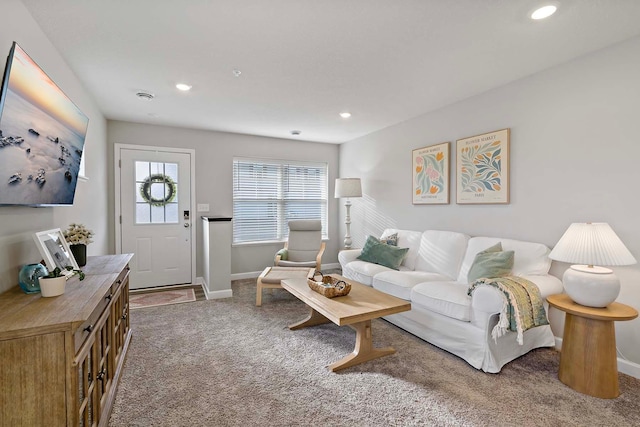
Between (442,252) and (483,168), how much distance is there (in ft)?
3.21

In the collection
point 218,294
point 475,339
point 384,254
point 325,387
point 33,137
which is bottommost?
point 325,387

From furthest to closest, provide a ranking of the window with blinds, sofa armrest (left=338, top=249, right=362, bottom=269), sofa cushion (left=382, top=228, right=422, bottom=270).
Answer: the window with blinds
sofa armrest (left=338, top=249, right=362, bottom=269)
sofa cushion (left=382, top=228, right=422, bottom=270)

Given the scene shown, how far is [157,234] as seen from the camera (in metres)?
4.41

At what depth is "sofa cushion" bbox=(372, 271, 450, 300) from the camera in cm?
291

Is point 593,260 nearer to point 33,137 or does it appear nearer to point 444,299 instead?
point 444,299

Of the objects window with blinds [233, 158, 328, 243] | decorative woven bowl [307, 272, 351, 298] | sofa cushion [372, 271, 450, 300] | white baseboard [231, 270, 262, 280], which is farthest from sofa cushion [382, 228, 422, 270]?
white baseboard [231, 270, 262, 280]

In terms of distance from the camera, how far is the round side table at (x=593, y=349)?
1.93 m

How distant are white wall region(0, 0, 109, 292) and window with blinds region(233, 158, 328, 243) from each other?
197cm

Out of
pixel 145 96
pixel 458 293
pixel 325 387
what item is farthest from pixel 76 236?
pixel 458 293

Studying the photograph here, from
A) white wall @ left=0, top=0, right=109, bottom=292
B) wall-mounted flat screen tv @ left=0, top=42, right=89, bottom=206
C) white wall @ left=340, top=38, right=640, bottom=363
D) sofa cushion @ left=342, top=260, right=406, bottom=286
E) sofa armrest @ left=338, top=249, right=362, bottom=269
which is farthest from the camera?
sofa armrest @ left=338, top=249, right=362, bottom=269

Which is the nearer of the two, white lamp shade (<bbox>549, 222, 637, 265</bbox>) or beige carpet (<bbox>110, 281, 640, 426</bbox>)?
beige carpet (<bbox>110, 281, 640, 426</bbox>)

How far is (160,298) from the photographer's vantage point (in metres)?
3.94

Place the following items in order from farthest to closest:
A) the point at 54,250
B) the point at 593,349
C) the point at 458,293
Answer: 1. the point at 458,293
2. the point at 593,349
3. the point at 54,250

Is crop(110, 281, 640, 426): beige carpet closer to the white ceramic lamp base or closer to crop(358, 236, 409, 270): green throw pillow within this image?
the white ceramic lamp base
